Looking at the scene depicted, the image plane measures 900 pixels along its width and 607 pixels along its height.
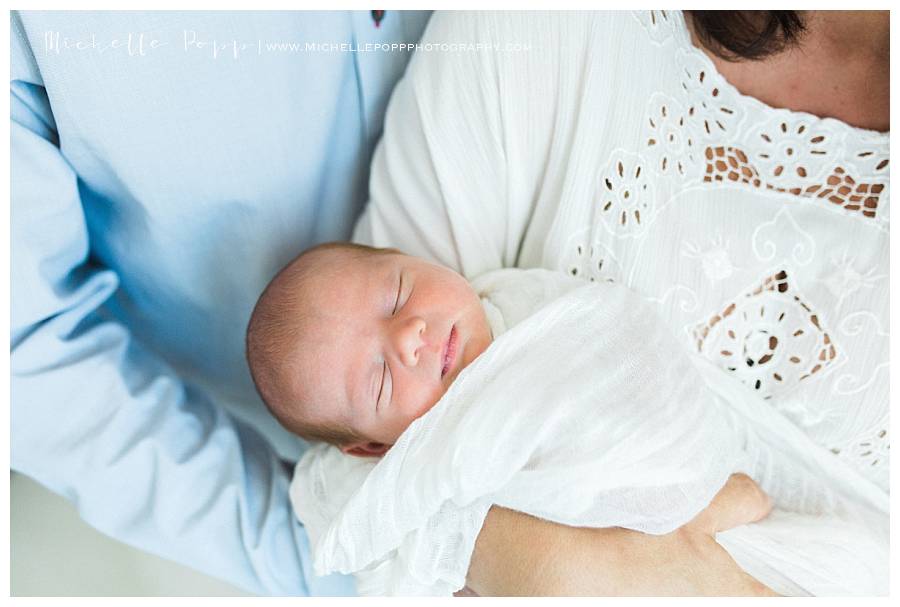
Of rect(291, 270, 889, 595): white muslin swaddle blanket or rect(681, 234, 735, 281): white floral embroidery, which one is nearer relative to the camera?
rect(291, 270, 889, 595): white muslin swaddle blanket

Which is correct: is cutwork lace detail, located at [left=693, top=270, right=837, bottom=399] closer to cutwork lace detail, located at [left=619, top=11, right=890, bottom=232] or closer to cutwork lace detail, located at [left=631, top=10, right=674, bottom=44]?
cutwork lace detail, located at [left=619, top=11, right=890, bottom=232]

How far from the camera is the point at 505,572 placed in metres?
0.81

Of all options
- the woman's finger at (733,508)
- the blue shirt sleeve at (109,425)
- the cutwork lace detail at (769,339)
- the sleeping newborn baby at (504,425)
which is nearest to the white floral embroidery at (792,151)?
the cutwork lace detail at (769,339)

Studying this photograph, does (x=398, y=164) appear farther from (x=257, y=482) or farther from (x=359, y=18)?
(x=257, y=482)

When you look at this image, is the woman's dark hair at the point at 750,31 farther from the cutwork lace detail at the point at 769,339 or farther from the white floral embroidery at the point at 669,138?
the cutwork lace detail at the point at 769,339

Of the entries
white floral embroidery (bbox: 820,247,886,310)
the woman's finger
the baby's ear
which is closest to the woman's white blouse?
white floral embroidery (bbox: 820,247,886,310)

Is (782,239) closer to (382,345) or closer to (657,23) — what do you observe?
(657,23)

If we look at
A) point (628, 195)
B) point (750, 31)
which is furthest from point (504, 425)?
point (750, 31)

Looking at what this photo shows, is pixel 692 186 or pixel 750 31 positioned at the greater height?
pixel 750 31

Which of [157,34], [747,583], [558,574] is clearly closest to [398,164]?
[157,34]

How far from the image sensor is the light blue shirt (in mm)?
807

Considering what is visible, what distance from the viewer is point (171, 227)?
0.92m

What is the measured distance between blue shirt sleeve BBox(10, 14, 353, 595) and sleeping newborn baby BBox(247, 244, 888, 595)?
0.38 feet

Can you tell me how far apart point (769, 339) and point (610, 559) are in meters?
0.32
